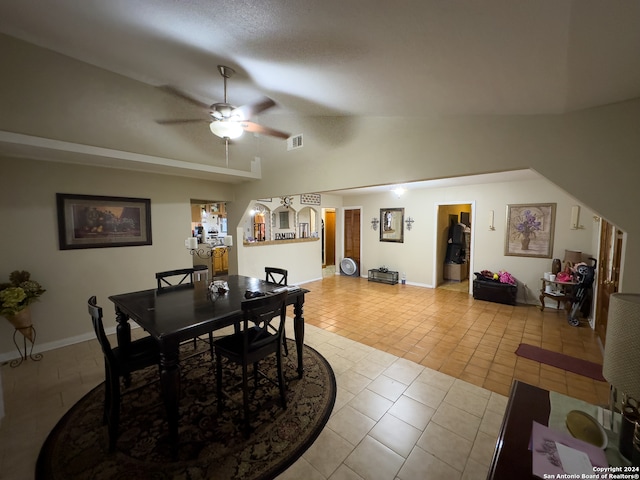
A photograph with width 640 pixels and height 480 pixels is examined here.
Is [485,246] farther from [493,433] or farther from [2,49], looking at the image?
[2,49]

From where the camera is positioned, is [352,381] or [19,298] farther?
[19,298]

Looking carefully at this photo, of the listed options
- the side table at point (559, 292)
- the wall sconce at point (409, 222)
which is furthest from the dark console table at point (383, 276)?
the side table at point (559, 292)

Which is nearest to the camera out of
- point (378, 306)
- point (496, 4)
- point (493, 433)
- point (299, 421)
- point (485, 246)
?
point (496, 4)

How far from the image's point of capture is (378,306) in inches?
185

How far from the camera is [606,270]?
3.29m

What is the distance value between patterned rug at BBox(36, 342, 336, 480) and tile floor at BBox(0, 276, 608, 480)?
12 centimetres

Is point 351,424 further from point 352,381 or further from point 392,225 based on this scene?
point 392,225

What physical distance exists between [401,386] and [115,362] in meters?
Result: 2.35

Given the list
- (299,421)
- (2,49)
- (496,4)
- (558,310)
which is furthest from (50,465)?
(558,310)

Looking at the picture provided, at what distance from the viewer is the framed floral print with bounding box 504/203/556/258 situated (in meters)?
4.58

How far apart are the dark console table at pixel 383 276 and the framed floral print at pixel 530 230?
7.81ft

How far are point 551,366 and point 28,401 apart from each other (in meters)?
5.06

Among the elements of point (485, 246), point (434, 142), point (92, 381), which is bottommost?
point (92, 381)

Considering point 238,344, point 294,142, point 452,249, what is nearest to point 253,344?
point 238,344
